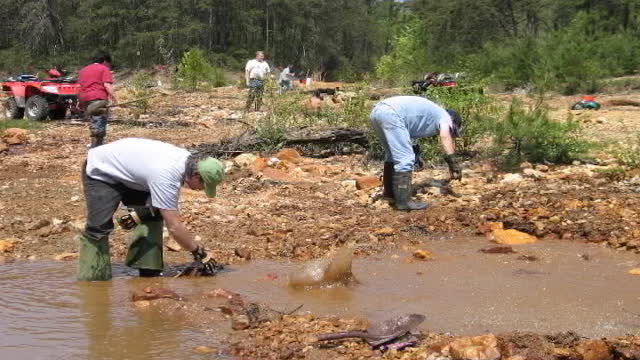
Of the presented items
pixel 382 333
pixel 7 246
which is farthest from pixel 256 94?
pixel 382 333

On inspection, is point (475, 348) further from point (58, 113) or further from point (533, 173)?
point (58, 113)

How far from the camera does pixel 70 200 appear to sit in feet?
23.7

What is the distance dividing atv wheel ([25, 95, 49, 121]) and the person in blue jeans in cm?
959

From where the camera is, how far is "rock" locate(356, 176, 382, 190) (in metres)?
7.75

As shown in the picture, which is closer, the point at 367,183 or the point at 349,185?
the point at 367,183

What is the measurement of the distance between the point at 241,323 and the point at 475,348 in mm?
1245

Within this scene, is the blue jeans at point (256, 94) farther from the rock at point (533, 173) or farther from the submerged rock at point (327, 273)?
the submerged rock at point (327, 273)

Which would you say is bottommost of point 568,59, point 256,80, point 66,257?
point 66,257

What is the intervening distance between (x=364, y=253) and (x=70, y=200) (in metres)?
3.08

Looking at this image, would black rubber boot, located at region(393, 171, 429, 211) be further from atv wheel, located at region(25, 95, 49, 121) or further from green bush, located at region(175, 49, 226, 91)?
green bush, located at region(175, 49, 226, 91)

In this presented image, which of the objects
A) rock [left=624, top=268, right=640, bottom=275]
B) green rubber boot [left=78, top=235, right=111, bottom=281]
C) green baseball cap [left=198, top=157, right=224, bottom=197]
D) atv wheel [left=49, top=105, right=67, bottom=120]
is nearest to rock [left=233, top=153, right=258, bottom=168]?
green rubber boot [left=78, top=235, right=111, bottom=281]

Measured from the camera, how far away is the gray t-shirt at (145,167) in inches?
183

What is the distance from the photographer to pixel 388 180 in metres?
7.23

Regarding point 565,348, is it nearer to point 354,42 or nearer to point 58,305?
point 58,305
